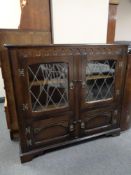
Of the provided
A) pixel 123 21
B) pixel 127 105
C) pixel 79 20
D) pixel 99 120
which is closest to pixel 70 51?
pixel 79 20

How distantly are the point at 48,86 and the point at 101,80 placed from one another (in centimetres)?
59

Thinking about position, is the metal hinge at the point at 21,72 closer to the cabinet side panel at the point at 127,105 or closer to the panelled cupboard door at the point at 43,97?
the panelled cupboard door at the point at 43,97

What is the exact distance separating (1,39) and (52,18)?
0.65m

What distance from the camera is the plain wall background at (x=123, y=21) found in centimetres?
335

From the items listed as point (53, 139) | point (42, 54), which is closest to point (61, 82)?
point (42, 54)

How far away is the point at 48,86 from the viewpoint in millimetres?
1412

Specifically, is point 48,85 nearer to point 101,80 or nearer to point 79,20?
point 101,80

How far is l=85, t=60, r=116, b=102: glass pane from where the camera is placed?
1.52 meters

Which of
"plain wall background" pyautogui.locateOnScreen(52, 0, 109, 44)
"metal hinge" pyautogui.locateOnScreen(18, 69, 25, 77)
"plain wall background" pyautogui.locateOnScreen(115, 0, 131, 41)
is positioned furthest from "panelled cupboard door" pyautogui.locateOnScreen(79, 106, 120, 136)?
"plain wall background" pyautogui.locateOnScreen(115, 0, 131, 41)

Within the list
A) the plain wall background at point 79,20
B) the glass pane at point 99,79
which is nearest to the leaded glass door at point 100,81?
the glass pane at point 99,79

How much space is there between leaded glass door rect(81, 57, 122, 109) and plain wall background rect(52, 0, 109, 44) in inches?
22.7

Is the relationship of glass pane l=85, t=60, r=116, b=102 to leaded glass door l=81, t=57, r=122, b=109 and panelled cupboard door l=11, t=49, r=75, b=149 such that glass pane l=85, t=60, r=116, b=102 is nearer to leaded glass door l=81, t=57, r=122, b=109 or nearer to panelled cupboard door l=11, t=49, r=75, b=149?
leaded glass door l=81, t=57, r=122, b=109

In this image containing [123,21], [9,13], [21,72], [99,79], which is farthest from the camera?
[123,21]

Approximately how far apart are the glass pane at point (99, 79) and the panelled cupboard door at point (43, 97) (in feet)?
0.70
